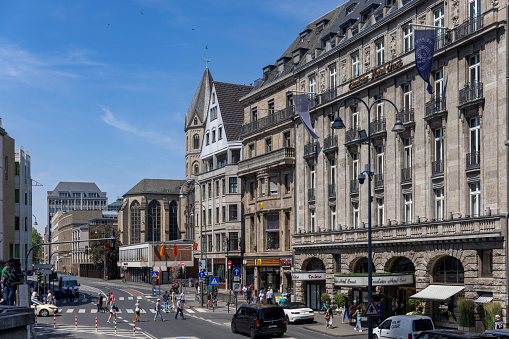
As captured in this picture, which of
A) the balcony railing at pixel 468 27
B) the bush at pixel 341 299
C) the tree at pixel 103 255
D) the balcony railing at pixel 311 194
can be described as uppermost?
the balcony railing at pixel 468 27

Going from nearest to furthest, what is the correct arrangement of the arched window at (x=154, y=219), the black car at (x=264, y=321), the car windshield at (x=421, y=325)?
the car windshield at (x=421, y=325), the black car at (x=264, y=321), the arched window at (x=154, y=219)

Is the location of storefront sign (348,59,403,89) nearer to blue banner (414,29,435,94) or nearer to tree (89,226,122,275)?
blue banner (414,29,435,94)

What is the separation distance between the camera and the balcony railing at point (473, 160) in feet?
125

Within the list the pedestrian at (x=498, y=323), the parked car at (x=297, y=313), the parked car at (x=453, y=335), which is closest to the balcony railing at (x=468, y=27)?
the pedestrian at (x=498, y=323)

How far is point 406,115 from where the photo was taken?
44.4 metres

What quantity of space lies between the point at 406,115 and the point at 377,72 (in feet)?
15.2

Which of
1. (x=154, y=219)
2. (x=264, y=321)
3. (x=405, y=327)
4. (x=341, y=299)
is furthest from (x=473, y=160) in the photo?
(x=154, y=219)

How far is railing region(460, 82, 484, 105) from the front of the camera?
125ft

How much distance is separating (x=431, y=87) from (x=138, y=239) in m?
109

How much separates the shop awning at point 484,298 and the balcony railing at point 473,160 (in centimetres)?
699

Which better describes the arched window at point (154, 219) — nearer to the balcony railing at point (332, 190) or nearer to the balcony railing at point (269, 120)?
the balcony railing at point (269, 120)

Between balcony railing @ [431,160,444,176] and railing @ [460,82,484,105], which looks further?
balcony railing @ [431,160,444,176]

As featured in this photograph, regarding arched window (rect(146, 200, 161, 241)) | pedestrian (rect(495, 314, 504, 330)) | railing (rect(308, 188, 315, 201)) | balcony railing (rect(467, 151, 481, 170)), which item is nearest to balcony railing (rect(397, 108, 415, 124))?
balcony railing (rect(467, 151, 481, 170))

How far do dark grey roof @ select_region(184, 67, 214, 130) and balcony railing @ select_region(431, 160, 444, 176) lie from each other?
99165mm
